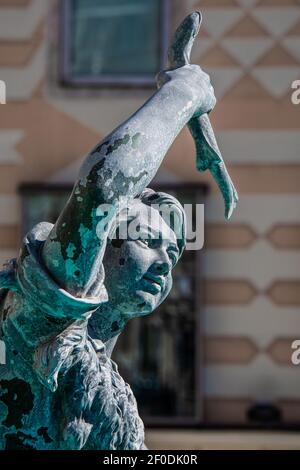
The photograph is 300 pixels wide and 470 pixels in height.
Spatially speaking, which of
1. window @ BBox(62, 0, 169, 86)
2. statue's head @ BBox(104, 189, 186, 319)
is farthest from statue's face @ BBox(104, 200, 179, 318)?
window @ BBox(62, 0, 169, 86)

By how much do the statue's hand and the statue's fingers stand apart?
2 cm

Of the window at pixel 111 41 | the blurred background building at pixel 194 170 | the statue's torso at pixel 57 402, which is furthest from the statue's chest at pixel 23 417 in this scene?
the window at pixel 111 41

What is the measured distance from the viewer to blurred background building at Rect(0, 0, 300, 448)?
6.69 m

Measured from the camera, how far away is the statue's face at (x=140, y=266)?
165cm

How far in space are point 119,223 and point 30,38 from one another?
5388mm

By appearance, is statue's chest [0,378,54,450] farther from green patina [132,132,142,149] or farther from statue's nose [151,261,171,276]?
green patina [132,132,142,149]

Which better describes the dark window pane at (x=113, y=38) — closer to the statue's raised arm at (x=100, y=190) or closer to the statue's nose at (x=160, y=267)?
the statue's nose at (x=160, y=267)

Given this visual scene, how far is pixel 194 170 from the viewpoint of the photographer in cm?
683

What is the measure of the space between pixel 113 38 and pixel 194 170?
0.76 metres

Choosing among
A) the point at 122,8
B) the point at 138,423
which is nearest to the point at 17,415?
the point at 138,423

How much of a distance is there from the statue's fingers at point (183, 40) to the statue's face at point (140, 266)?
0.56 ft

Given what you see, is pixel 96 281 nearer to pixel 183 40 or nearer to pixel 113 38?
pixel 183 40

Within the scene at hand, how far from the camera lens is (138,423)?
66.9 inches
